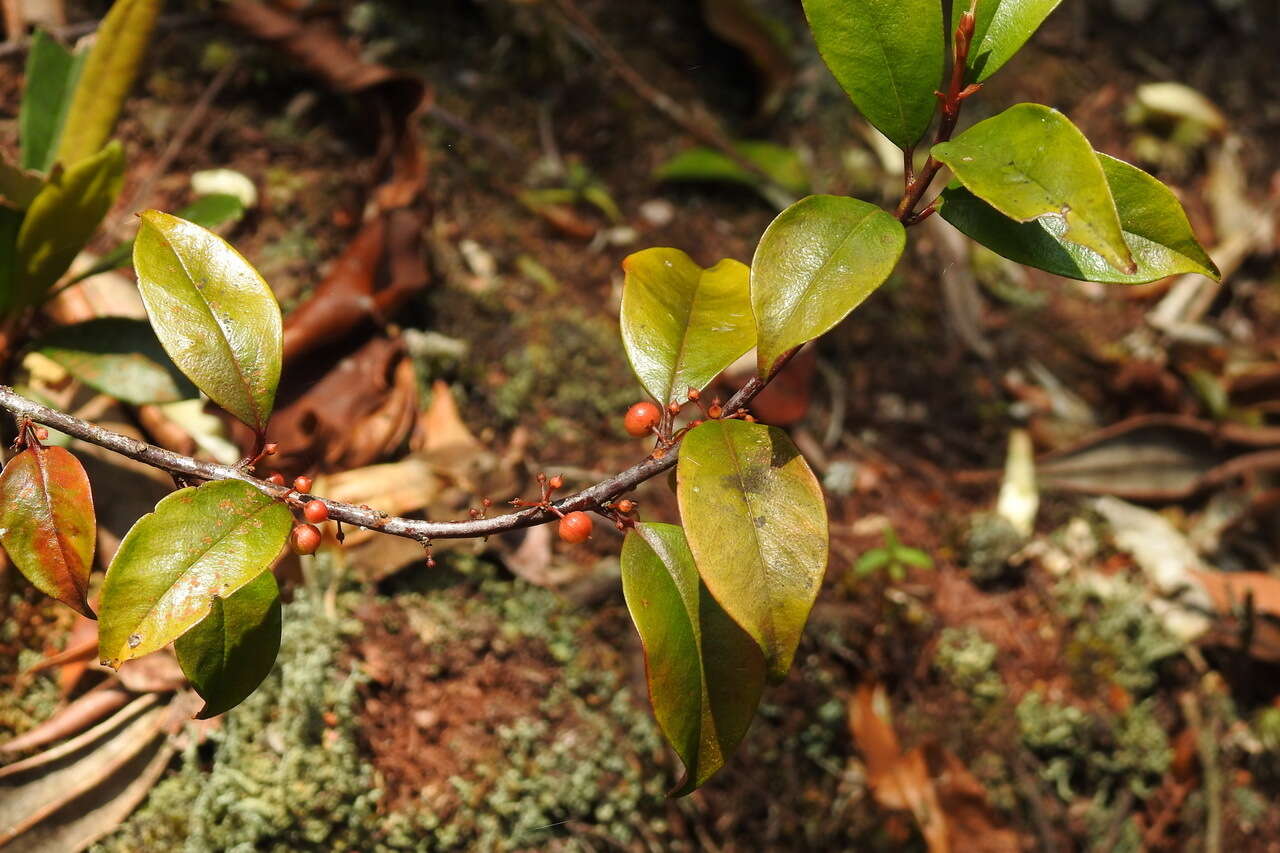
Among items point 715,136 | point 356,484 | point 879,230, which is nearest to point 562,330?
point 356,484

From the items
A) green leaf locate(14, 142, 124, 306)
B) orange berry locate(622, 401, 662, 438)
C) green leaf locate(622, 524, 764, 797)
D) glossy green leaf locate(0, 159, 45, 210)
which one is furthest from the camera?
glossy green leaf locate(0, 159, 45, 210)

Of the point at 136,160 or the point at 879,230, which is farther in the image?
the point at 136,160

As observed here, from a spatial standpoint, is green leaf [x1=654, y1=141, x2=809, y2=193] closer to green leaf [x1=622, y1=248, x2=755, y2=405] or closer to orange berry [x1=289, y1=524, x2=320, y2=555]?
green leaf [x1=622, y1=248, x2=755, y2=405]

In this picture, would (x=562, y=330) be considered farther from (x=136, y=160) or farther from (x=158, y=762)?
(x=158, y=762)

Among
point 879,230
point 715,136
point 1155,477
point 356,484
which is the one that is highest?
point 879,230

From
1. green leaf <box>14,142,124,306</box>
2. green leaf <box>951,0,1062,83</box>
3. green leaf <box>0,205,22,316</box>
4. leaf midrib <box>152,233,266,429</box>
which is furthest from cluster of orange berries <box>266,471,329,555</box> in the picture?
green leaf <box>951,0,1062,83</box>

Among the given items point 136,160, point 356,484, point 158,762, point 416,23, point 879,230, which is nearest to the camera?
point 879,230

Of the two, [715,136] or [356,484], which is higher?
[715,136]
